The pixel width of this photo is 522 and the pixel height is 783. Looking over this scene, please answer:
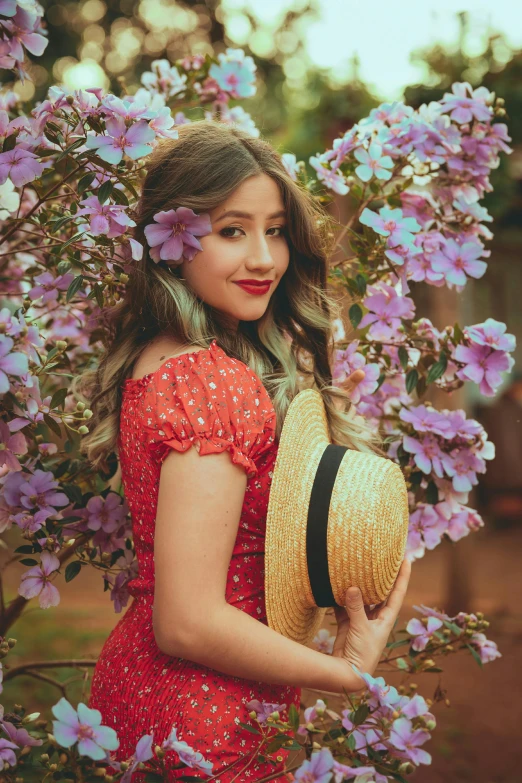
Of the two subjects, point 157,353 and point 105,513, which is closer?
point 157,353

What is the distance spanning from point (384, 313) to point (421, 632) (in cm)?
81

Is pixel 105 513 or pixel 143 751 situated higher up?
pixel 143 751

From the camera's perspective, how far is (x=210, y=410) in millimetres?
1360

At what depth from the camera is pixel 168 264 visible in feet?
5.35

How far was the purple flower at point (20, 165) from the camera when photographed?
1473 mm

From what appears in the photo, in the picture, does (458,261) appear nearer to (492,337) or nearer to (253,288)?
(492,337)

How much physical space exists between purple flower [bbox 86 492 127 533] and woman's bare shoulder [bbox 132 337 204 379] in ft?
1.40

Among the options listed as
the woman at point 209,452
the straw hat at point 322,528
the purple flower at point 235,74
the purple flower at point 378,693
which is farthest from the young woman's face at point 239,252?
the purple flower at point 235,74

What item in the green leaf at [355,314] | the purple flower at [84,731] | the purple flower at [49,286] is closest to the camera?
the purple flower at [84,731]

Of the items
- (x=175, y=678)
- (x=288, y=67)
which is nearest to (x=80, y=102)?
(x=175, y=678)

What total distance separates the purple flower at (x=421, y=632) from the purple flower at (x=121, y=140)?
1.30 meters

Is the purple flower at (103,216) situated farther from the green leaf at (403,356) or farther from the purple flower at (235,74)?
the purple flower at (235,74)

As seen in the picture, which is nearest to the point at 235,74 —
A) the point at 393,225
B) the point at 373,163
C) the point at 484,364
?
the point at 373,163

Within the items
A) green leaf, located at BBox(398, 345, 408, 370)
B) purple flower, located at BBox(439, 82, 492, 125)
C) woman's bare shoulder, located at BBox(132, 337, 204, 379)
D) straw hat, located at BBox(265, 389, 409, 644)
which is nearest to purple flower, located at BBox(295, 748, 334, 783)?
straw hat, located at BBox(265, 389, 409, 644)
